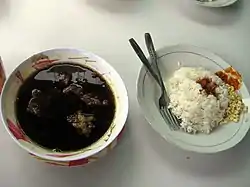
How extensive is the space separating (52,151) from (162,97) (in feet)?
0.79

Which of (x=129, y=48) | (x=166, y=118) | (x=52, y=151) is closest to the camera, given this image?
(x=52, y=151)

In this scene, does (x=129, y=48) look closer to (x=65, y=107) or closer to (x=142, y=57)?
(x=142, y=57)

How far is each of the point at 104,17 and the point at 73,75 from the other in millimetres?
222

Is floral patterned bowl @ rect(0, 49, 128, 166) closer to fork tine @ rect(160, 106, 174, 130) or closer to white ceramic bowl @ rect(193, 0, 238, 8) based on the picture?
fork tine @ rect(160, 106, 174, 130)

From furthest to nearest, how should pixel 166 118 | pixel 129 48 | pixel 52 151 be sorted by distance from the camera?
pixel 129 48 → pixel 166 118 → pixel 52 151

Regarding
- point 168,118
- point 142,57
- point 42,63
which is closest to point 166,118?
point 168,118

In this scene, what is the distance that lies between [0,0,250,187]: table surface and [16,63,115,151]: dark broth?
0.24 feet

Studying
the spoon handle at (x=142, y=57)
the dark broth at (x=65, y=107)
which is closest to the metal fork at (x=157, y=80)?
the spoon handle at (x=142, y=57)

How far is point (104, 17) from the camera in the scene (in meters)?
0.96

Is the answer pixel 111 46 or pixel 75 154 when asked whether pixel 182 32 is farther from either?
pixel 75 154

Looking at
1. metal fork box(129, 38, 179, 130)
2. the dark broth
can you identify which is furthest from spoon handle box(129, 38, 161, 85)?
the dark broth

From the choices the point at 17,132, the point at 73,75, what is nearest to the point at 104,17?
the point at 73,75

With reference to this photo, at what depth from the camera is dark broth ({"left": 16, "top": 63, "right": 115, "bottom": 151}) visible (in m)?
0.73

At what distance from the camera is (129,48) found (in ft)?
3.02
